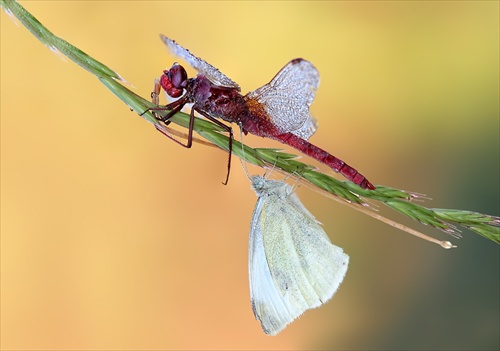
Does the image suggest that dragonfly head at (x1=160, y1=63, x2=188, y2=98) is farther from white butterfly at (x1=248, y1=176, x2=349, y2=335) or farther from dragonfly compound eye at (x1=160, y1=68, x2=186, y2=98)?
white butterfly at (x1=248, y1=176, x2=349, y2=335)

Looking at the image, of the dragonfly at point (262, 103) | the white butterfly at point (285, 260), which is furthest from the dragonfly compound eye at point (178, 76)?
the white butterfly at point (285, 260)

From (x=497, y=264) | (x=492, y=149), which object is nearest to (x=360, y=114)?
(x=492, y=149)

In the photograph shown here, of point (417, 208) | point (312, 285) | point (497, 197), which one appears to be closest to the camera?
point (417, 208)

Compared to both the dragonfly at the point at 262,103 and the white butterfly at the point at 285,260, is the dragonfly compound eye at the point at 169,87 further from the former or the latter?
the white butterfly at the point at 285,260

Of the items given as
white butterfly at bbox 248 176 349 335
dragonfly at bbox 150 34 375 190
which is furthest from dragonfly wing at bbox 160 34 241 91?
white butterfly at bbox 248 176 349 335

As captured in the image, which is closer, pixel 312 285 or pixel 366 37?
pixel 312 285

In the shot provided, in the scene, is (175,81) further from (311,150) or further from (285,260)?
(285,260)

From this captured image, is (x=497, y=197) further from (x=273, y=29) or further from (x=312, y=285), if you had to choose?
(x=312, y=285)

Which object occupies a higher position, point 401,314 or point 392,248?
point 392,248
